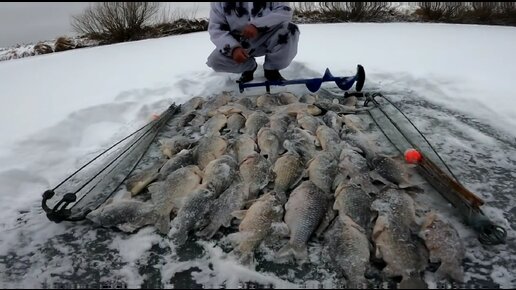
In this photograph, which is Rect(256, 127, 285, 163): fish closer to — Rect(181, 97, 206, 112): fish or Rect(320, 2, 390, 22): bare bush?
Rect(181, 97, 206, 112): fish

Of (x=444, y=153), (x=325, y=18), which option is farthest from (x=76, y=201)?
(x=325, y=18)

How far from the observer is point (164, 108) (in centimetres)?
459

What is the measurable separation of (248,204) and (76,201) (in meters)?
1.21

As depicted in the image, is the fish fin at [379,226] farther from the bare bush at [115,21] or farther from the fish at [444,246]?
the bare bush at [115,21]

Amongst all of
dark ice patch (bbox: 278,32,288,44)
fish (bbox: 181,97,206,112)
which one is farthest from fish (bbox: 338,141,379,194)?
dark ice patch (bbox: 278,32,288,44)

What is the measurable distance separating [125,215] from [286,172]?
1.10 metres

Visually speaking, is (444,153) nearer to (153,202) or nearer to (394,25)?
(153,202)

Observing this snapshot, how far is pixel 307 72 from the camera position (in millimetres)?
5469

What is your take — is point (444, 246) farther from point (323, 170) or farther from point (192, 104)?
point (192, 104)

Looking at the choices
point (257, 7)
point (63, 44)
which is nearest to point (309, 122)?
point (257, 7)

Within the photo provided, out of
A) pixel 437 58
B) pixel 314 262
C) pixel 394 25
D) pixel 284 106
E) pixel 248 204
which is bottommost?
pixel 314 262

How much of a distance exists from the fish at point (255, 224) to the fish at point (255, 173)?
6.6 inches

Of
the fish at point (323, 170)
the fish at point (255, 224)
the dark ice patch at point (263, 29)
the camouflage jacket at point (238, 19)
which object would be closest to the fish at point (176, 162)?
the fish at point (255, 224)

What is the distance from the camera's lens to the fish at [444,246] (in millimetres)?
2033
